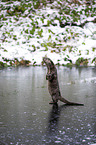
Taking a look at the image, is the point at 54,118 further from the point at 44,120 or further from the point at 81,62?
the point at 81,62

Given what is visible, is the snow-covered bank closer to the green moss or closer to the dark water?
the green moss

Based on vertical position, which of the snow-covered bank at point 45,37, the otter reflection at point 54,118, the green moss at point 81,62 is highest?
the snow-covered bank at point 45,37

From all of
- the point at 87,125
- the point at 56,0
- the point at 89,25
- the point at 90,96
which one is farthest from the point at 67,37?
the point at 87,125

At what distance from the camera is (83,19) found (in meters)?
25.6

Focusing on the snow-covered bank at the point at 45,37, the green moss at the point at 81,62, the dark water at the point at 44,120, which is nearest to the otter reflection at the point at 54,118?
the dark water at the point at 44,120

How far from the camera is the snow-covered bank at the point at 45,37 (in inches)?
730

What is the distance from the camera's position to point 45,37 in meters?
21.8

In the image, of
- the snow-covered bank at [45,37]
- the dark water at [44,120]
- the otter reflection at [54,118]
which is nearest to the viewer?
the dark water at [44,120]

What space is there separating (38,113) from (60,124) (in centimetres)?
85

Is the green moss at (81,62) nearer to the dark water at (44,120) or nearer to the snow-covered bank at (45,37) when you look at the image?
the snow-covered bank at (45,37)

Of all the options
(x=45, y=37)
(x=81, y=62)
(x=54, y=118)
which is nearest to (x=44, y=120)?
(x=54, y=118)

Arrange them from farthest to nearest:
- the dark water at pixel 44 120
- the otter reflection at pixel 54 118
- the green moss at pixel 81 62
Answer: the green moss at pixel 81 62 → the otter reflection at pixel 54 118 → the dark water at pixel 44 120

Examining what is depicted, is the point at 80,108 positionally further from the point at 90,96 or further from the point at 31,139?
the point at 31,139

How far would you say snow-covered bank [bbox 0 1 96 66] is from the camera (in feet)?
60.8
